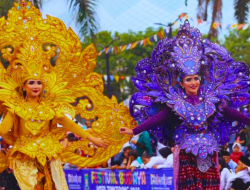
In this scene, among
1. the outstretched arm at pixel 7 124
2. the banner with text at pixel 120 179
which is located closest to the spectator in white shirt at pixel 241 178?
the banner with text at pixel 120 179

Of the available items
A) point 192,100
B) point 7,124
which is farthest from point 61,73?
point 192,100

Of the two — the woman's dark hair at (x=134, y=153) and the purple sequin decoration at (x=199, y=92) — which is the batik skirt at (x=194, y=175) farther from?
the woman's dark hair at (x=134, y=153)

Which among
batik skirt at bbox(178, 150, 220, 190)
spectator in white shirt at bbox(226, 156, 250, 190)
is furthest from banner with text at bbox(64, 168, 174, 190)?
batik skirt at bbox(178, 150, 220, 190)

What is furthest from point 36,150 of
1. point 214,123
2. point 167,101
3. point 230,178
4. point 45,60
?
point 230,178

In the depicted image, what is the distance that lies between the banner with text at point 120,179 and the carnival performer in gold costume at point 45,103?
1.45 m

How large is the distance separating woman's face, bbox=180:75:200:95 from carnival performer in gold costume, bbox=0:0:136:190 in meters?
1.01

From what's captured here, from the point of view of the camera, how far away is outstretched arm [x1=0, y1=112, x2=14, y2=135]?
23.7 ft

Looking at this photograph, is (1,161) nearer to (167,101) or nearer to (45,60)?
(45,60)

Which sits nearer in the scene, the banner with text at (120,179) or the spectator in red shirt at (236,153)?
the banner with text at (120,179)

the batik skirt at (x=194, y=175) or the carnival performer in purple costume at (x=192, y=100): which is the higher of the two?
the carnival performer in purple costume at (x=192, y=100)

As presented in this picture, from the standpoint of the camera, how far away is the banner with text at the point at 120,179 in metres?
9.03

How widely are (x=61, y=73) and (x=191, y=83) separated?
1746mm

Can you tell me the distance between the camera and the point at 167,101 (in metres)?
7.20

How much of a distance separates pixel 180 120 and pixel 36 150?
1743 millimetres
